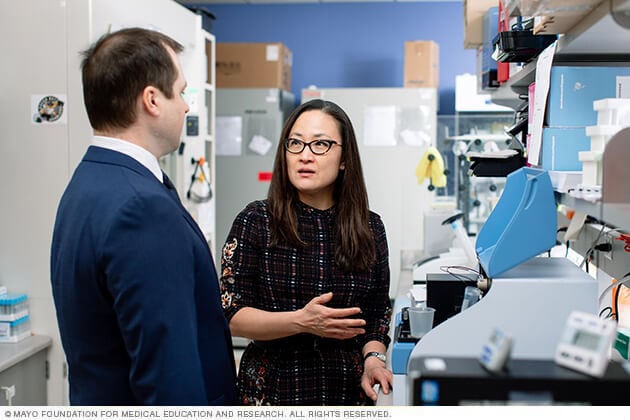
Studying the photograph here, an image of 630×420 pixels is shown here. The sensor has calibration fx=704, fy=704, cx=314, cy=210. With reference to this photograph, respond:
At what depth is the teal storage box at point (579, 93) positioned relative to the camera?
170 centimetres

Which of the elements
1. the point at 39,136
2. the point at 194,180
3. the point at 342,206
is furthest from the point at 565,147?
the point at 194,180

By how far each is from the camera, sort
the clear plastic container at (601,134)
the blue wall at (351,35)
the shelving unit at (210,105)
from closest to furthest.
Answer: the clear plastic container at (601,134)
the shelving unit at (210,105)
the blue wall at (351,35)

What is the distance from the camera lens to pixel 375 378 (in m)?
1.70

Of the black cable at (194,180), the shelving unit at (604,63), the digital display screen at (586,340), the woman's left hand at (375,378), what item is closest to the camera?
the digital display screen at (586,340)

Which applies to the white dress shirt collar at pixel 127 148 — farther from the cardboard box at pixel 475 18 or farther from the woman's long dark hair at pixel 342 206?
the cardboard box at pixel 475 18

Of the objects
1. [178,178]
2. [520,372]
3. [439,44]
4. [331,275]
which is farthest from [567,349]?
[439,44]

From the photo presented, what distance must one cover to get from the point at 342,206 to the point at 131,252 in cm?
76

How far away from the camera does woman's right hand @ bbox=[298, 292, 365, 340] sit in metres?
1.59

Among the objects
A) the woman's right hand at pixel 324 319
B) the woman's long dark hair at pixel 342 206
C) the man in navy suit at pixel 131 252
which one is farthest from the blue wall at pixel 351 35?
the man in navy suit at pixel 131 252

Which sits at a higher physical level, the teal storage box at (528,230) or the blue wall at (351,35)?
the blue wall at (351,35)

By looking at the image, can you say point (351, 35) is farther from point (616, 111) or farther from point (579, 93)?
point (616, 111)

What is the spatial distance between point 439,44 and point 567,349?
5889 millimetres

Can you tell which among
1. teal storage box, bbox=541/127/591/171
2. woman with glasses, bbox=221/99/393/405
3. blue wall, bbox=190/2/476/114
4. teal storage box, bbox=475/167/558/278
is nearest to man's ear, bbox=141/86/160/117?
woman with glasses, bbox=221/99/393/405

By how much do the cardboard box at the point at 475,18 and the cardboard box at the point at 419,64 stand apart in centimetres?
229
